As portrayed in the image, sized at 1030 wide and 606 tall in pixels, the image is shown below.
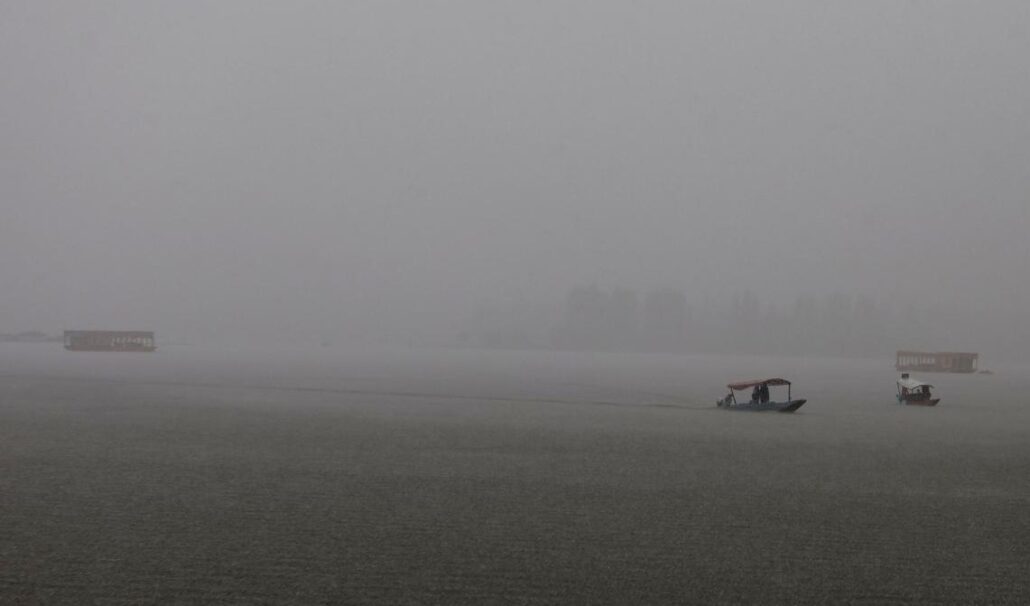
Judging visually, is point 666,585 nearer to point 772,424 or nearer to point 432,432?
point 432,432

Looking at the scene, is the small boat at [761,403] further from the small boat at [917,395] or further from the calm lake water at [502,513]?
the small boat at [917,395]

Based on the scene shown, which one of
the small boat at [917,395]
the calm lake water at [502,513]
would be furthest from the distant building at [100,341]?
the small boat at [917,395]

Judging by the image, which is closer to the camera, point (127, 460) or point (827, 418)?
point (127, 460)

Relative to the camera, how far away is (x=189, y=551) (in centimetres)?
1523

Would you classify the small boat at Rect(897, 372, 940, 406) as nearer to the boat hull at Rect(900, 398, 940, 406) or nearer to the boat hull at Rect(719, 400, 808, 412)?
the boat hull at Rect(900, 398, 940, 406)

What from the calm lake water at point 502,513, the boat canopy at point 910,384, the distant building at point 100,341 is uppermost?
the distant building at point 100,341

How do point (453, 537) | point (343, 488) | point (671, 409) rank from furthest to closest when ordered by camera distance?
1. point (671, 409)
2. point (343, 488)
3. point (453, 537)

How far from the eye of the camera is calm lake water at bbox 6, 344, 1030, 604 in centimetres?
1370

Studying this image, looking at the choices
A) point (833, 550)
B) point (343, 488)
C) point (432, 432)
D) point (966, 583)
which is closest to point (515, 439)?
point (432, 432)

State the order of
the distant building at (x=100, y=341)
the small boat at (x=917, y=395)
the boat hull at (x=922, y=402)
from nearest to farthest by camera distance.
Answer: the boat hull at (x=922, y=402), the small boat at (x=917, y=395), the distant building at (x=100, y=341)

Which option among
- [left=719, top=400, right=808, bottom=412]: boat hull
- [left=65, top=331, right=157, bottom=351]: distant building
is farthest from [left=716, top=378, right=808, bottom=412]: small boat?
[left=65, top=331, right=157, bottom=351]: distant building

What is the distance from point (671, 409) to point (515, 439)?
70.9ft

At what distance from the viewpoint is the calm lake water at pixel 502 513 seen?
13695 millimetres

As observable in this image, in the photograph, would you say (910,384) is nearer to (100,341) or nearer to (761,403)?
(761,403)
